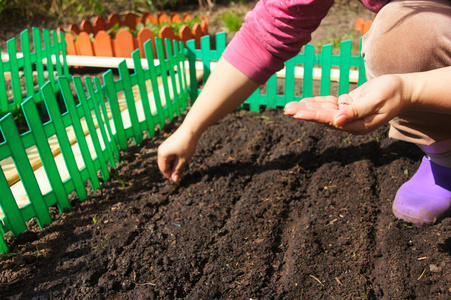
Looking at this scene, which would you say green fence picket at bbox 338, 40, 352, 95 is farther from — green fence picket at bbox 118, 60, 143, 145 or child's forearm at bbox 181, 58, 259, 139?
green fence picket at bbox 118, 60, 143, 145

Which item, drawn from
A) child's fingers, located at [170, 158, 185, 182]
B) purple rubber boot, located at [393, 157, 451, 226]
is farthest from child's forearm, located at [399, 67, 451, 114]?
child's fingers, located at [170, 158, 185, 182]

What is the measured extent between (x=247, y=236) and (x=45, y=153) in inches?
41.7

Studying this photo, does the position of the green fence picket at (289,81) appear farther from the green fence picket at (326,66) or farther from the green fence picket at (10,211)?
the green fence picket at (10,211)

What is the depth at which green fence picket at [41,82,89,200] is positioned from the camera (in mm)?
2035

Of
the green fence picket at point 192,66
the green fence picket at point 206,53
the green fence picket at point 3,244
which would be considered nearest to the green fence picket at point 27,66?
the green fence picket at point 192,66

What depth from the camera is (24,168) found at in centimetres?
194

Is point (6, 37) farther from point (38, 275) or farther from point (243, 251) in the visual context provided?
point (243, 251)

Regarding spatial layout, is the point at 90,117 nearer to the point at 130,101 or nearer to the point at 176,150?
the point at 130,101

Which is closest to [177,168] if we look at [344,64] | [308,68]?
[308,68]

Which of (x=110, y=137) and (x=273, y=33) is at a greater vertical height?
(x=273, y=33)

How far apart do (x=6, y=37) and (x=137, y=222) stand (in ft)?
13.5

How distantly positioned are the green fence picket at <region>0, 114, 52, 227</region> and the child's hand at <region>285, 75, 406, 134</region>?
124 centimetres

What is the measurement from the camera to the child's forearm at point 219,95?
1877 mm

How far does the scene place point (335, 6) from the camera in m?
5.72
